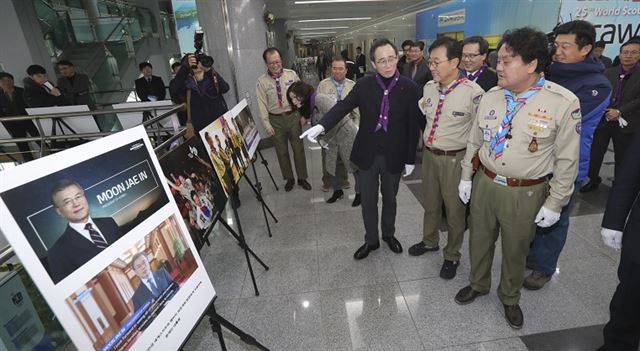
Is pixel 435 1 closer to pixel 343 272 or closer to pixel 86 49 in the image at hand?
pixel 343 272

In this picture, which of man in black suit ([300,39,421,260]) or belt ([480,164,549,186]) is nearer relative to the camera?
belt ([480,164,549,186])

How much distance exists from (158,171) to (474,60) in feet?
7.96

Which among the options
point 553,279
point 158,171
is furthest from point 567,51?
point 158,171

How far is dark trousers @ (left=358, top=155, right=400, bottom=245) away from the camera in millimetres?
2365

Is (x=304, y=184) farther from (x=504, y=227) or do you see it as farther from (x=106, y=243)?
(x=106, y=243)

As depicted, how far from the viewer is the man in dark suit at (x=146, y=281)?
1020 mm

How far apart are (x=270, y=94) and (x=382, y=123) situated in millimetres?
1894

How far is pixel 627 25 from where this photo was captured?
4391 mm

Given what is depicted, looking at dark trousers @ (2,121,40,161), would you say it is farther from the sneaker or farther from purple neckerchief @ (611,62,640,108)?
purple neckerchief @ (611,62,640,108)

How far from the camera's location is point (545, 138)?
151cm

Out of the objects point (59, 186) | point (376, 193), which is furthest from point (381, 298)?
point (59, 186)

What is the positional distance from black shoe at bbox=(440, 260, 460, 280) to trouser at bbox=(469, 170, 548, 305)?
9.2 inches

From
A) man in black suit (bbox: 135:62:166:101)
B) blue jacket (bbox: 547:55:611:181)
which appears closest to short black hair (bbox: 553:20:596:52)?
blue jacket (bbox: 547:55:611:181)

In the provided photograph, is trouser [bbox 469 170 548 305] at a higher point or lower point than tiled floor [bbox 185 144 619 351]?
higher
